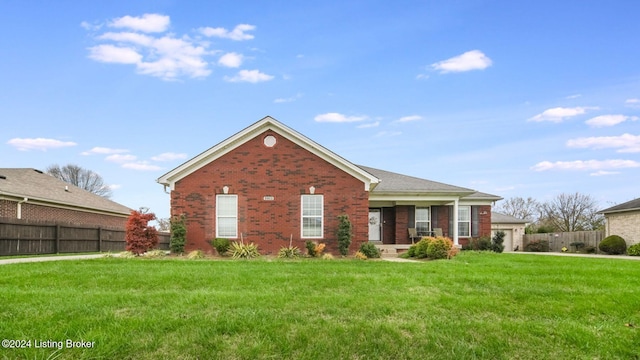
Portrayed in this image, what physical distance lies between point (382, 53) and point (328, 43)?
6.23ft

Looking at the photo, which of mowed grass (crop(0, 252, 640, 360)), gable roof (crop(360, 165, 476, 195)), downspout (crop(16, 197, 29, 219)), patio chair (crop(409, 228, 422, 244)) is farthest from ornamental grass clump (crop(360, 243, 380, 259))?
downspout (crop(16, 197, 29, 219))

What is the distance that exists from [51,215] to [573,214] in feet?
162

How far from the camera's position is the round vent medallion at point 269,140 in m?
18.7

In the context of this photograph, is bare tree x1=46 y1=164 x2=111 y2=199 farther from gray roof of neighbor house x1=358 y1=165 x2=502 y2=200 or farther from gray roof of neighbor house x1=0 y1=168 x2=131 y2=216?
gray roof of neighbor house x1=358 y1=165 x2=502 y2=200

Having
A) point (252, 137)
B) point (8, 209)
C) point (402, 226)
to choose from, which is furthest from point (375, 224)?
point (8, 209)

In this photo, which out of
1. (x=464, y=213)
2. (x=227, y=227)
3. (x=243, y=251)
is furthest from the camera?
(x=464, y=213)

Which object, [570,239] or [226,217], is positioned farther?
[570,239]

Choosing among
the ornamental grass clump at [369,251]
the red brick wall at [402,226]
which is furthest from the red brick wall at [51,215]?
the red brick wall at [402,226]

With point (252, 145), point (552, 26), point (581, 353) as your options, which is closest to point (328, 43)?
point (252, 145)

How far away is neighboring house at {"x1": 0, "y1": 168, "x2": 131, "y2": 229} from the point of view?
20984mm

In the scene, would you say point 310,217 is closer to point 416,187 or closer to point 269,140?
point 269,140

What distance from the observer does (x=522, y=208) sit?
56.8 meters

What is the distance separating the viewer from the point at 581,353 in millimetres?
5594

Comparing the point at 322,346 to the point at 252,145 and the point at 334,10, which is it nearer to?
the point at 334,10
